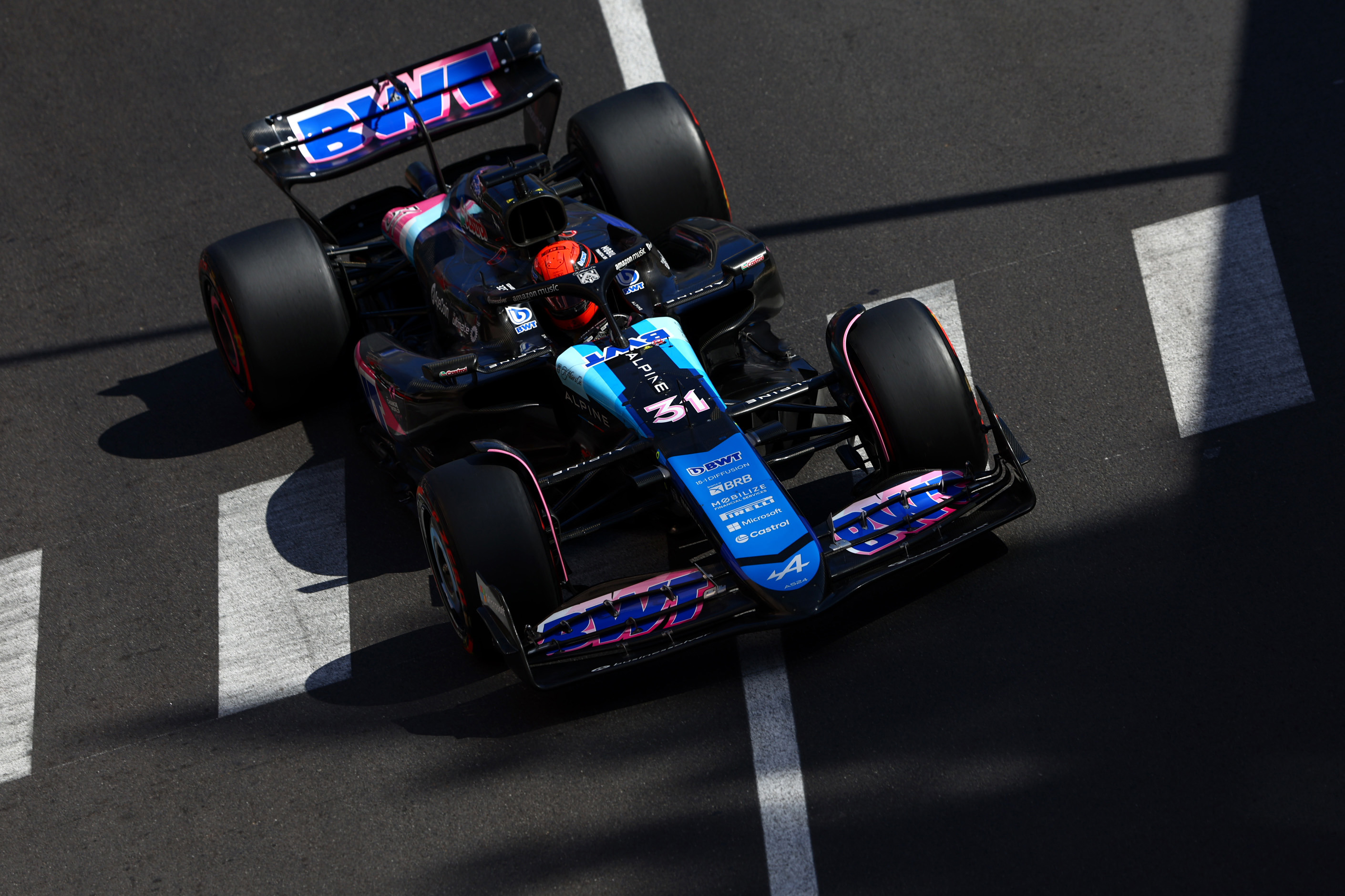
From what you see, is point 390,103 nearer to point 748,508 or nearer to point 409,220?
point 409,220

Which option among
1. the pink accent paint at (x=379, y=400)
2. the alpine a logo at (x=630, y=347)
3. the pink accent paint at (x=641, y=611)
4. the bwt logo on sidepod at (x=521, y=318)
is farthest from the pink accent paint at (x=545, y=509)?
the pink accent paint at (x=379, y=400)

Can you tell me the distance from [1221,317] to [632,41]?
4365mm

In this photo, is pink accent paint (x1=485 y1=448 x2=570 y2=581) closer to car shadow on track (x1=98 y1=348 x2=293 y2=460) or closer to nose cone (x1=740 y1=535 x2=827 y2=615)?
nose cone (x1=740 y1=535 x2=827 y2=615)

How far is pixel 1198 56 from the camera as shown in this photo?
8078 millimetres

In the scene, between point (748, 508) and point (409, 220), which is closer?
point (748, 508)

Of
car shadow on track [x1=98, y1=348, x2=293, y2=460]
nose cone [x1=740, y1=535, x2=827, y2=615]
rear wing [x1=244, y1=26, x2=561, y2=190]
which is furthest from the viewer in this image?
car shadow on track [x1=98, y1=348, x2=293, y2=460]

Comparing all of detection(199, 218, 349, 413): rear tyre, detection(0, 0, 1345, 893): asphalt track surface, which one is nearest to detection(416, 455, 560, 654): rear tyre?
detection(0, 0, 1345, 893): asphalt track surface

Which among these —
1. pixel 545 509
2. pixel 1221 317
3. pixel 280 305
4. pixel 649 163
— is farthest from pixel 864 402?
pixel 280 305

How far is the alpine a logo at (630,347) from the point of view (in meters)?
5.65

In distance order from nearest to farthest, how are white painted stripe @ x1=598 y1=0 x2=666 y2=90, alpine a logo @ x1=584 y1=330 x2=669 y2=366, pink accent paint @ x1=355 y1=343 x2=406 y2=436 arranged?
alpine a logo @ x1=584 y1=330 x2=669 y2=366, pink accent paint @ x1=355 y1=343 x2=406 y2=436, white painted stripe @ x1=598 y1=0 x2=666 y2=90

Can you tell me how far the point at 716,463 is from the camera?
5.19 metres

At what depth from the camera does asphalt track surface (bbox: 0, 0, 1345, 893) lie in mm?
4590

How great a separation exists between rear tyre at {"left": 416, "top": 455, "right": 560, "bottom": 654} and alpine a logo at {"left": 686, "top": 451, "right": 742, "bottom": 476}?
23.3 inches

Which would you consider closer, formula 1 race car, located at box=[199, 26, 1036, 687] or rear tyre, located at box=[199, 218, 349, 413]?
formula 1 race car, located at box=[199, 26, 1036, 687]
